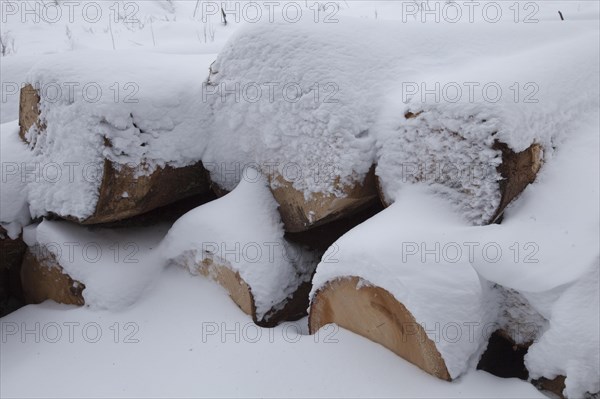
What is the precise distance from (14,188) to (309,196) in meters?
1.44

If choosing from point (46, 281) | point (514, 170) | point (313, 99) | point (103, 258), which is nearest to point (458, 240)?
point (514, 170)

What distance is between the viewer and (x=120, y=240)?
2445 millimetres

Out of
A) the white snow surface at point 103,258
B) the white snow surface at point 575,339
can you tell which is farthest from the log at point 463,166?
the white snow surface at point 103,258

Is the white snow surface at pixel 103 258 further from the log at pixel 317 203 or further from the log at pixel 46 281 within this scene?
the log at pixel 317 203

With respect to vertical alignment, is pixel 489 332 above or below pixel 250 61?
below

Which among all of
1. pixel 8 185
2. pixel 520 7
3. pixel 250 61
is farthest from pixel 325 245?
pixel 520 7

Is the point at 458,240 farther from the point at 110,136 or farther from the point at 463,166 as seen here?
the point at 110,136

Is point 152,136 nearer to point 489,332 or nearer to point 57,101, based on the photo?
point 57,101

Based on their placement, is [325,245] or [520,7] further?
[520,7]

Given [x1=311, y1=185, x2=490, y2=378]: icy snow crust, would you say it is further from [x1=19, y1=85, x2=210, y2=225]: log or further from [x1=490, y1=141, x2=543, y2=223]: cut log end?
[x1=19, y1=85, x2=210, y2=225]: log

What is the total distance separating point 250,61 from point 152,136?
541mm

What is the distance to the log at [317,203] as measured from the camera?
1954mm

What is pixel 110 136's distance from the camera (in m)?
2.17

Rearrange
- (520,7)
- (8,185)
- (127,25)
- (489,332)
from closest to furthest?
(489,332)
(8,185)
(520,7)
(127,25)
